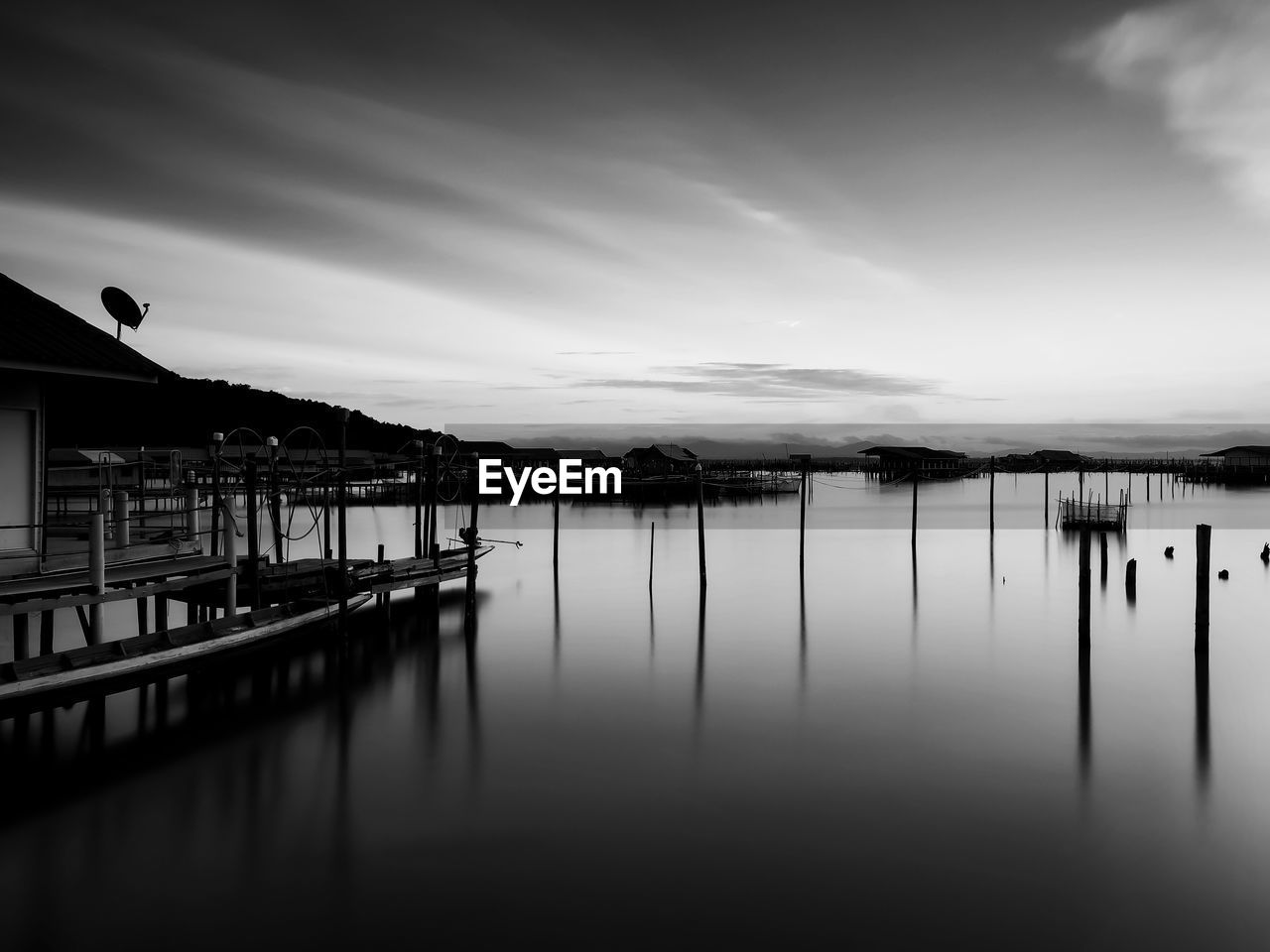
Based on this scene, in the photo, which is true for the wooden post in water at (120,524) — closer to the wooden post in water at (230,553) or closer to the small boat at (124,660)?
the wooden post in water at (230,553)

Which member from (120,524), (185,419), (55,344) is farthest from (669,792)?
(185,419)

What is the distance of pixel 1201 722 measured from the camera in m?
12.0

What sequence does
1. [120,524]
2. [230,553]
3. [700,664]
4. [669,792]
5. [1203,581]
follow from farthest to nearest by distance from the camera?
1. [700,664]
2. [1203,581]
3. [230,553]
4. [120,524]
5. [669,792]

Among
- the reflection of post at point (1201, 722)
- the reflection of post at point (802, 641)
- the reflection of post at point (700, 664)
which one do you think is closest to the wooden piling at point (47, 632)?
the reflection of post at point (700, 664)

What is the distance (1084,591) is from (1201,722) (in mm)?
2620

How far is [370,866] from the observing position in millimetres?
7590

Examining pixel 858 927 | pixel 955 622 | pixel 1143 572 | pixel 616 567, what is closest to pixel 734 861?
pixel 858 927

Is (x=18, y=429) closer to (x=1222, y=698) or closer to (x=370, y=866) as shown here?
(x=370, y=866)

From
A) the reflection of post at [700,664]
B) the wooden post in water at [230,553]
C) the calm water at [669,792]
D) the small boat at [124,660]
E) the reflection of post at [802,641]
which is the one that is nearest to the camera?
the calm water at [669,792]

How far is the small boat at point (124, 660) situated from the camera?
8.14 metres

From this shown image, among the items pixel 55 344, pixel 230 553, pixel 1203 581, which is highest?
pixel 55 344

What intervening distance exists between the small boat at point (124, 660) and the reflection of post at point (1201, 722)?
13.0 metres

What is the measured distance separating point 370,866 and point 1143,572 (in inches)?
1017

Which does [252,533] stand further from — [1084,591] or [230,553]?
[1084,591]
